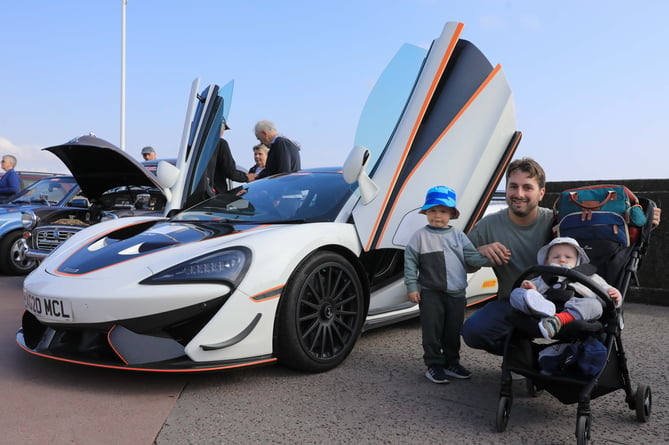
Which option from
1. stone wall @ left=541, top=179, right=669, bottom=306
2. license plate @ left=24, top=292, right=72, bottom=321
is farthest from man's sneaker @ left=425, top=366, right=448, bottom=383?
stone wall @ left=541, top=179, right=669, bottom=306

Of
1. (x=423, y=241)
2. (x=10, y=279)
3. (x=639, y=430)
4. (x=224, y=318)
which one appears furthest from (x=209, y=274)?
(x=10, y=279)

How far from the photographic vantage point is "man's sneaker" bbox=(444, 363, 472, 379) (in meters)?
3.47

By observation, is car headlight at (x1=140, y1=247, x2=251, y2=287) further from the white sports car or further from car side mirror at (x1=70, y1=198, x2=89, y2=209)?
car side mirror at (x1=70, y1=198, x2=89, y2=209)

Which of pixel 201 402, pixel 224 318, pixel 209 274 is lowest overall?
pixel 201 402

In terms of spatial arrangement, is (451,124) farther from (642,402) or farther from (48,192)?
(48,192)

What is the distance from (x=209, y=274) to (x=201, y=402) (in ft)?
2.19

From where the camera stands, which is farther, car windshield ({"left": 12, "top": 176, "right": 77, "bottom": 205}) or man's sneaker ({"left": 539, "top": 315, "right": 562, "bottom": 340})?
car windshield ({"left": 12, "top": 176, "right": 77, "bottom": 205})

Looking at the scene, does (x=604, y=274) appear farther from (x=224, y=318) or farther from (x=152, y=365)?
(x=152, y=365)

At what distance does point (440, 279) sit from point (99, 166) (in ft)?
15.1

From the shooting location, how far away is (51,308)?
314cm

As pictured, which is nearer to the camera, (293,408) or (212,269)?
(293,408)

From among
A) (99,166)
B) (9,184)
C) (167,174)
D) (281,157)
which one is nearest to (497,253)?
(167,174)

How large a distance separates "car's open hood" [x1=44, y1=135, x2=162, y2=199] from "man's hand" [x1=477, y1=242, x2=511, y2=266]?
11.8 feet

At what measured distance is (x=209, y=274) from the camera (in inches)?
122
